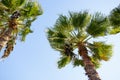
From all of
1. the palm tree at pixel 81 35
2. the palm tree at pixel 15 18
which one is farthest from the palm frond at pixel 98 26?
the palm tree at pixel 15 18

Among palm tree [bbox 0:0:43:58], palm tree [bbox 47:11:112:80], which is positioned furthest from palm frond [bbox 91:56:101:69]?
palm tree [bbox 0:0:43:58]

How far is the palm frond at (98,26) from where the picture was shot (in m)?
14.3

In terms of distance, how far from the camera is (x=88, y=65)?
504 inches

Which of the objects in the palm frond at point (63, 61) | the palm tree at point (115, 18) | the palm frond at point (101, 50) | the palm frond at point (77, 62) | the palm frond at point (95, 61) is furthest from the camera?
the palm frond at point (63, 61)

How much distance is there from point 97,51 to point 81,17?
2.26m

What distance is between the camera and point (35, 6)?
621 inches

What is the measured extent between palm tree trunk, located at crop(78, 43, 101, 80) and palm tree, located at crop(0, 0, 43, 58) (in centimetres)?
380

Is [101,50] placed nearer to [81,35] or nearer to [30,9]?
[81,35]

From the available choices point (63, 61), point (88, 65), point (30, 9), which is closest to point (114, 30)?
point (88, 65)

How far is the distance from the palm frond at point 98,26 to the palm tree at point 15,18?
11.8 ft

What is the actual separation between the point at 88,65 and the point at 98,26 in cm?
262

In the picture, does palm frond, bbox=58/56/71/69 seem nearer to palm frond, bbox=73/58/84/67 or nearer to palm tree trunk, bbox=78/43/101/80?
palm frond, bbox=73/58/84/67

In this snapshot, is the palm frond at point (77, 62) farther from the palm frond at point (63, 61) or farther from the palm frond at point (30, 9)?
the palm frond at point (30, 9)

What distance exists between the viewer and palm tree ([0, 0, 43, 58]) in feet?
46.3
